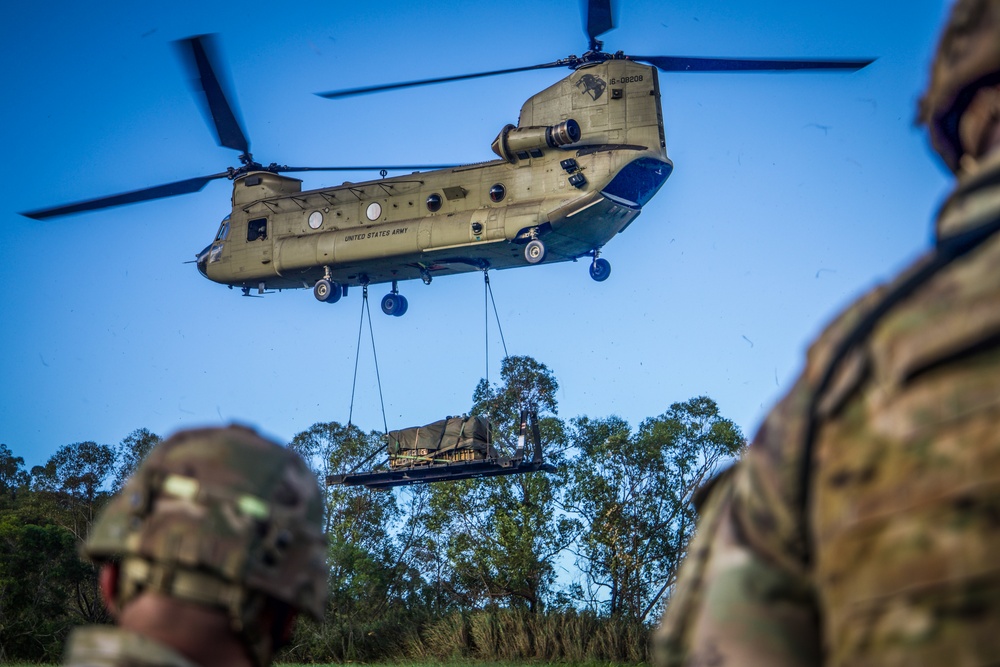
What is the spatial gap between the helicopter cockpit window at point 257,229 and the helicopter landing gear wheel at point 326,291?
1.98 m

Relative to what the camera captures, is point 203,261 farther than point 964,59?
Yes

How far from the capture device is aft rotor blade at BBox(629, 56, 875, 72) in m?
21.3

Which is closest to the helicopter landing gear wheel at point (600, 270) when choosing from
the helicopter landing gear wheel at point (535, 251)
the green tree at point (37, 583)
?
the helicopter landing gear wheel at point (535, 251)

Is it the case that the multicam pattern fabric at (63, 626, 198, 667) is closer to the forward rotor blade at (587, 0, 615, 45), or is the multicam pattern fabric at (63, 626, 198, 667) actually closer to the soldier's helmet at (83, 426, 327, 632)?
the soldier's helmet at (83, 426, 327, 632)

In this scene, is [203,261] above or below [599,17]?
below

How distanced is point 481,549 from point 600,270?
13.2 meters

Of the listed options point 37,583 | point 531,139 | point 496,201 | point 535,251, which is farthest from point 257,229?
point 37,583

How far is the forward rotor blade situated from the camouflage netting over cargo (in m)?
8.64

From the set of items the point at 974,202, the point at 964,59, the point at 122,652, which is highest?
the point at 964,59

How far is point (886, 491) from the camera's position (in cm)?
124

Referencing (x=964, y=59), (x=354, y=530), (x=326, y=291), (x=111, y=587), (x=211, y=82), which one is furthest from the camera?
(x=354, y=530)

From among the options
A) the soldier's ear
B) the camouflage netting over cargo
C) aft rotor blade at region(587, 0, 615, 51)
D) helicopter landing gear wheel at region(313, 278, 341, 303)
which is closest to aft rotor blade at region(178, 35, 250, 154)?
helicopter landing gear wheel at region(313, 278, 341, 303)

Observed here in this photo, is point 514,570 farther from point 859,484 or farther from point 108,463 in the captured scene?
point 859,484

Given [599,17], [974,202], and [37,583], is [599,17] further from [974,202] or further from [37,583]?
[974,202]
